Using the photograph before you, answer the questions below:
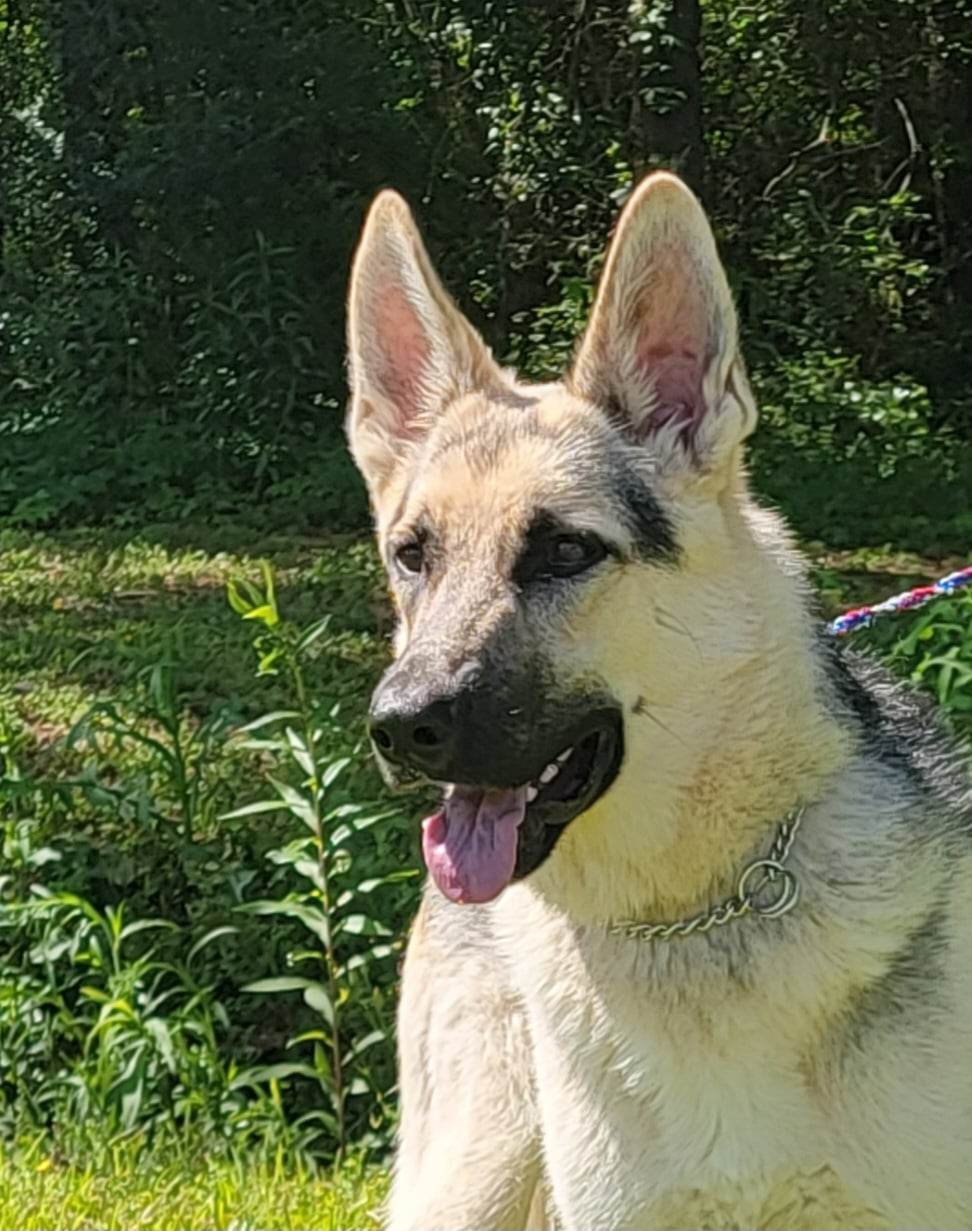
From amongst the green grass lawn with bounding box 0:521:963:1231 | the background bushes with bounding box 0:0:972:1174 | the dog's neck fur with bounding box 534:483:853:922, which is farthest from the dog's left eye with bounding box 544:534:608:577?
the background bushes with bounding box 0:0:972:1174

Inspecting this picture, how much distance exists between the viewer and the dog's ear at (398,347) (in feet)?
10.7

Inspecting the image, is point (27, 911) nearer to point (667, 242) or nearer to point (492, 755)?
point (492, 755)

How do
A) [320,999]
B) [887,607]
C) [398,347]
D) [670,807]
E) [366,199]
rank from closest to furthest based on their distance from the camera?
[670,807] < [398,347] < [887,607] < [320,999] < [366,199]

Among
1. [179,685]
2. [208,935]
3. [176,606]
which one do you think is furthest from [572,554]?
[176,606]

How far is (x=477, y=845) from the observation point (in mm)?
2855

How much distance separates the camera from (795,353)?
506 inches

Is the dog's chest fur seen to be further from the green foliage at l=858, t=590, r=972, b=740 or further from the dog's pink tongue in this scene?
the green foliage at l=858, t=590, r=972, b=740

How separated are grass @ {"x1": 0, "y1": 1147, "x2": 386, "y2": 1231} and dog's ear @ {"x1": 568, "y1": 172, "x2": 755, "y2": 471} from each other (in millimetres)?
1904

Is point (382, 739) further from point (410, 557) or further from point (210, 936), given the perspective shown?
point (210, 936)

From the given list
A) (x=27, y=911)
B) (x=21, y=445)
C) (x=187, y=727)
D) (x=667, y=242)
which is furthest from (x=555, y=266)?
(x=667, y=242)

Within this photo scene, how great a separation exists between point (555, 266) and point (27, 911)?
29.1 ft

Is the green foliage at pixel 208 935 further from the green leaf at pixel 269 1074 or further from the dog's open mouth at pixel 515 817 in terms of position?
the dog's open mouth at pixel 515 817

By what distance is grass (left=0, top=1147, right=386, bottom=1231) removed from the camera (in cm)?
395

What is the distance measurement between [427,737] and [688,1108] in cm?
74
